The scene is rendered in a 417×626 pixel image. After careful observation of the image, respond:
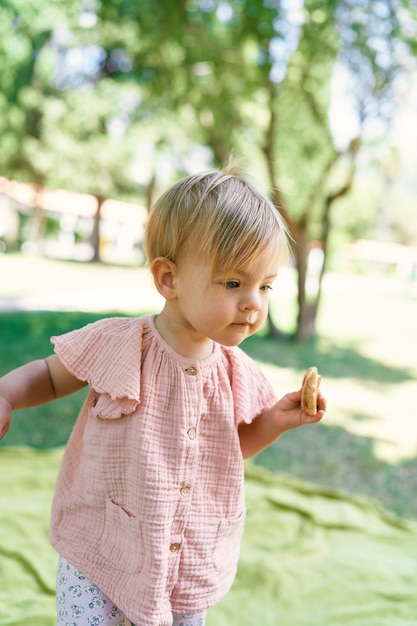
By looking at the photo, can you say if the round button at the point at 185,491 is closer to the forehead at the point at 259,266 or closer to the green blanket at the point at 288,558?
the forehead at the point at 259,266

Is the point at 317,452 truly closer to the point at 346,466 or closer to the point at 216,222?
the point at 346,466

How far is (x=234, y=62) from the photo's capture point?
5.96 m

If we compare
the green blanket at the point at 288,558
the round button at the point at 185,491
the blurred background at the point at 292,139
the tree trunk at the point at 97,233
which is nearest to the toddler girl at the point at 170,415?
the round button at the point at 185,491

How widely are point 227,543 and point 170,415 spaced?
377 mm

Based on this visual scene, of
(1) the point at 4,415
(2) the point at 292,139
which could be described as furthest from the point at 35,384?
(2) the point at 292,139

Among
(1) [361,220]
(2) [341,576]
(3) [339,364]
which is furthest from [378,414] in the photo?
(1) [361,220]

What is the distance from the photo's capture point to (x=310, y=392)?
1481 mm

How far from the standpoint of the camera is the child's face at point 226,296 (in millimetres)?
1319

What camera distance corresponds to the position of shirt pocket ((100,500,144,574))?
4.51 feet

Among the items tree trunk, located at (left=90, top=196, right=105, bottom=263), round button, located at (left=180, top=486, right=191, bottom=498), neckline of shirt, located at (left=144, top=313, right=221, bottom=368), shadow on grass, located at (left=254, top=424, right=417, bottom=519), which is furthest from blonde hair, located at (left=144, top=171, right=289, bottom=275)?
tree trunk, located at (left=90, top=196, right=105, bottom=263)

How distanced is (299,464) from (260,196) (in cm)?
265

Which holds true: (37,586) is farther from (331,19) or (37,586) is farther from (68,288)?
(68,288)

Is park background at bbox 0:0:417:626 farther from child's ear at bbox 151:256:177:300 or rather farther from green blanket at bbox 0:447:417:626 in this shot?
child's ear at bbox 151:256:177:300

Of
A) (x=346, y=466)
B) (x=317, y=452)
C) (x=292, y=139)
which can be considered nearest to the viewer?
(x=346, y=466)
